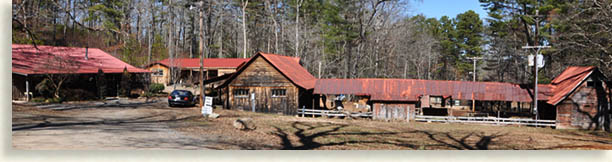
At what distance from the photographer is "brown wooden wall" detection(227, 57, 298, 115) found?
613 inches

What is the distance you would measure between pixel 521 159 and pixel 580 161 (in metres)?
1.32

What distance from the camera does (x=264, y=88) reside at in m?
15.8

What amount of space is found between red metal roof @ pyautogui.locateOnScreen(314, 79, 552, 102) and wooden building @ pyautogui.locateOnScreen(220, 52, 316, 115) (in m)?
1.11

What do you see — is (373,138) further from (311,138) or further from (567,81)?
(567,81)

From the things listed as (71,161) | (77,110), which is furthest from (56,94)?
(71,161)

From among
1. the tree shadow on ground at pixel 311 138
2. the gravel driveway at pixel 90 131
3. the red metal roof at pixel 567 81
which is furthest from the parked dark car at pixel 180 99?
the red metal roof at pixel 567 81

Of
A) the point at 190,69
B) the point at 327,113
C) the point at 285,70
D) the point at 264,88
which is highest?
the point at 190,69

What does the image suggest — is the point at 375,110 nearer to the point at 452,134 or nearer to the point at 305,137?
the point at 452,134

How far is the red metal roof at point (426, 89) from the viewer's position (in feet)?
46.0

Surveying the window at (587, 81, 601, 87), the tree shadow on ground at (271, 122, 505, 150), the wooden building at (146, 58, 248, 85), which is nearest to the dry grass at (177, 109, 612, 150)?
the tree shadow on ground at (271, 122, 505, 150)

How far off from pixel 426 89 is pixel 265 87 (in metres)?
5.66

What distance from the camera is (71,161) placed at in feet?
24.1

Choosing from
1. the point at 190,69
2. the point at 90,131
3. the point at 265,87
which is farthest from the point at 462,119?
the point at 190,69

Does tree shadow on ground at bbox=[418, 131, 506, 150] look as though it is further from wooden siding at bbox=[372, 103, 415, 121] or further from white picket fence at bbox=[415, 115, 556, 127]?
wooden siding at bbox=[372, 103, 415, 121]
